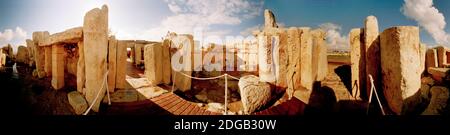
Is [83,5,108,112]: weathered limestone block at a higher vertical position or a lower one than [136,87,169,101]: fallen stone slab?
higher

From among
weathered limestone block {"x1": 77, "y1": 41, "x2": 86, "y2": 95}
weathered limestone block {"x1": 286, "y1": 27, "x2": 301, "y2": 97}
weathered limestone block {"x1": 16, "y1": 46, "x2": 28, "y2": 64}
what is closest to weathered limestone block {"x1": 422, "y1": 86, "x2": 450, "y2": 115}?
weathered limestone block {"x1": 286, "y1": 27, "x2": 301, "y2": 97}

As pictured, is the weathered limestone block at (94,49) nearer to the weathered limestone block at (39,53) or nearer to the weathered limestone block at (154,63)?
the weathered limestone block at (154,63)

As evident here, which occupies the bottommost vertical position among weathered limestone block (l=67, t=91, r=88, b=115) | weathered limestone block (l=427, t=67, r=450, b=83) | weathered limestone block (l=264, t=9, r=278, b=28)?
weathered limestone block (l=67, t=91, r=88, b=115)

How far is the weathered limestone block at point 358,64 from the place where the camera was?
4.92 m

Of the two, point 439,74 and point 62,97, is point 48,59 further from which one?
point 439,74

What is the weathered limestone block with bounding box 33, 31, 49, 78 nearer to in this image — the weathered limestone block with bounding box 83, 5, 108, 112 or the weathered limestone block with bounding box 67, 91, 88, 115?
the weathered limestone block with bounding box 67, 91, 88, 115

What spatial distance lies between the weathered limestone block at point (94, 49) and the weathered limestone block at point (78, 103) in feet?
0.37

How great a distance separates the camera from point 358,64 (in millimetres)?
4953

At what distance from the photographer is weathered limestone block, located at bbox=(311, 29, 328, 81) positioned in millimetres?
5541

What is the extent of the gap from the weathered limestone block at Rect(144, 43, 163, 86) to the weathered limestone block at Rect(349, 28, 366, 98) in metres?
4.94

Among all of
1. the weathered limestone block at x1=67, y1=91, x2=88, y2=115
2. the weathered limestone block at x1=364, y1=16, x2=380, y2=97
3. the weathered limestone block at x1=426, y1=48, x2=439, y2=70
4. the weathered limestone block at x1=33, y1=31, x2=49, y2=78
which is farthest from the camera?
the weathered limestone block at x1=426, y1=48, x2=439, y2=70

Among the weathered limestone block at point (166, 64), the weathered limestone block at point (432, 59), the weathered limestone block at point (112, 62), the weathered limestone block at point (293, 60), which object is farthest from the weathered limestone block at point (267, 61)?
the weathered limestone block at point (432, 59)
